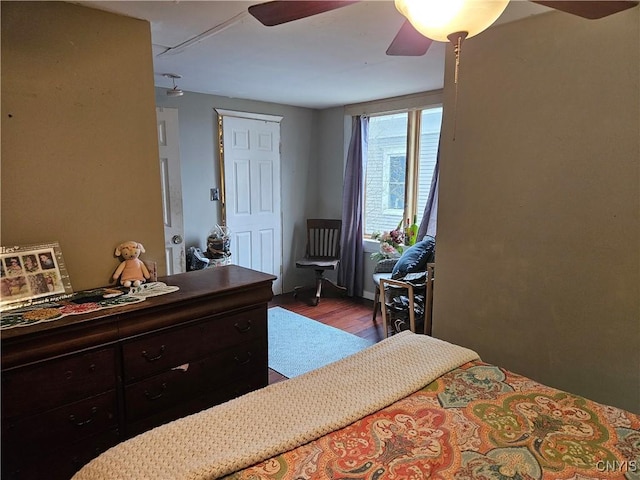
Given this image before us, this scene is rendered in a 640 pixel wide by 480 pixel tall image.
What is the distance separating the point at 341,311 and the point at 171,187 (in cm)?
214

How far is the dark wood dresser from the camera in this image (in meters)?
1.45

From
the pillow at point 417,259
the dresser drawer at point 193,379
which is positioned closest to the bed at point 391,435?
the dresser drawer at point 193,379

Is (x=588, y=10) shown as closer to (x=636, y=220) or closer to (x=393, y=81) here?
(x=636, y=220)

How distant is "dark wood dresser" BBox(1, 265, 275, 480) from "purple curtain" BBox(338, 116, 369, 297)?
2.53 m

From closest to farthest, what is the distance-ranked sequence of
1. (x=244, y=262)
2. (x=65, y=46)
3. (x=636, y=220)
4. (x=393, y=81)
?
(x=636, y=220) → (x=65, y=46) → (x=393, y=81) → (x=244, y=262)

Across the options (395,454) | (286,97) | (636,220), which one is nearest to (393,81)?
(286,97)

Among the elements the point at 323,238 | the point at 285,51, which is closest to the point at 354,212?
the point at 323,238

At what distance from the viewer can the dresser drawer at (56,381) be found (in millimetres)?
1421

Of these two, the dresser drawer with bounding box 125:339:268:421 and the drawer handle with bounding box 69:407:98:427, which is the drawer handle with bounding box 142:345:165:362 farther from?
the drawer handle with bounding box 69:407:98:427

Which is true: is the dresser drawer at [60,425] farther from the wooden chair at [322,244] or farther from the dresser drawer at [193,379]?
the wooden chair at [322,244]

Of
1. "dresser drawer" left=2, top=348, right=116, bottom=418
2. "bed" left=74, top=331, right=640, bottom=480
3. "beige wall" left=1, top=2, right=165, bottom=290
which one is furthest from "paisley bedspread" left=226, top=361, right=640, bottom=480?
"beige wall" left=1, top=2, right=165, bottom=290

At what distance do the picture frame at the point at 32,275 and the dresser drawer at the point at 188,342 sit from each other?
428 millimetres

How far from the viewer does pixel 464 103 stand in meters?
2.18

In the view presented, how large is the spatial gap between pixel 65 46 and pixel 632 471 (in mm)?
2534
